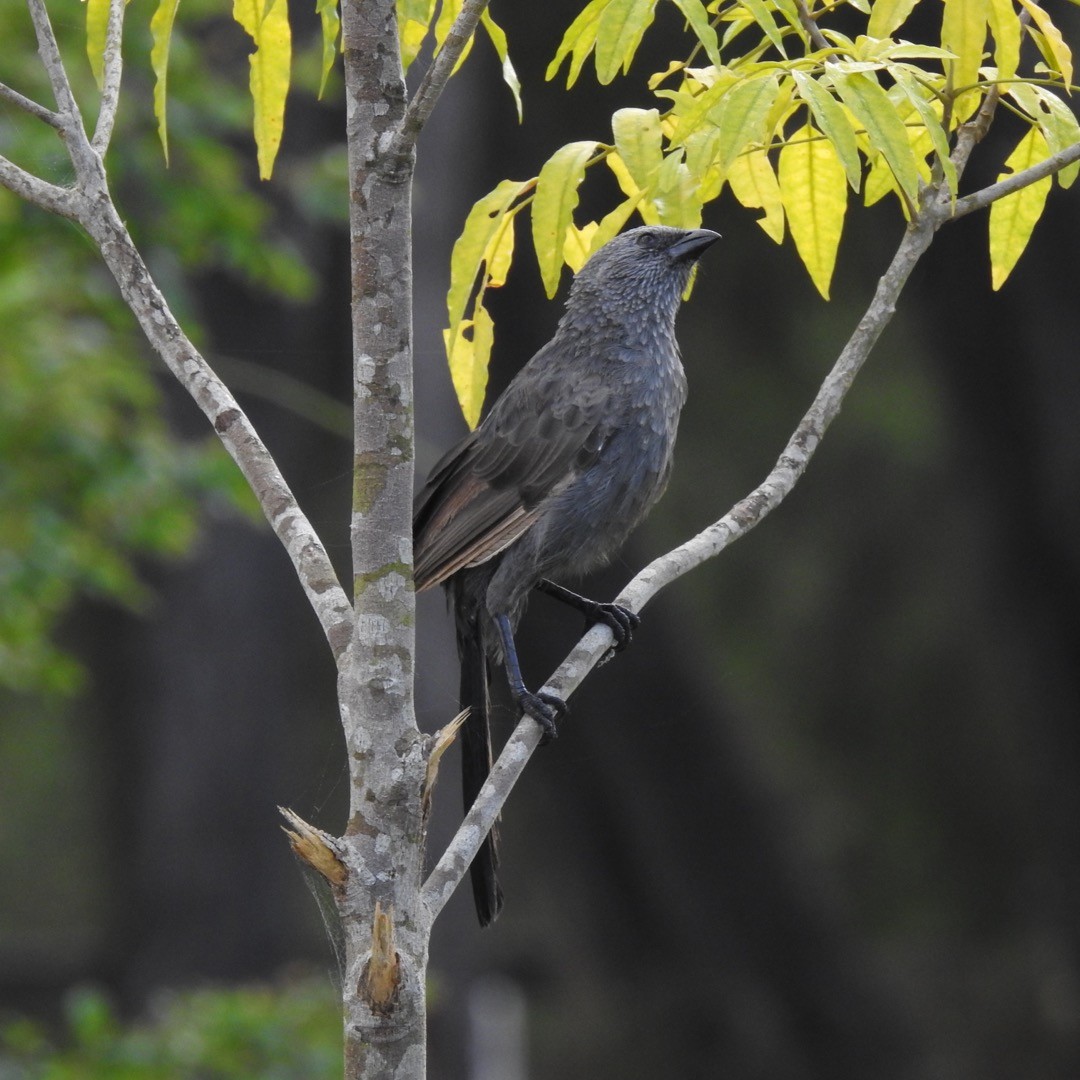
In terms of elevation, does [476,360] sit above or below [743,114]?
below

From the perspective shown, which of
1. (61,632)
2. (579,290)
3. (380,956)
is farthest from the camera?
(61,632)

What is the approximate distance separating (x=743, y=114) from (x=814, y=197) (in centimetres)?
42

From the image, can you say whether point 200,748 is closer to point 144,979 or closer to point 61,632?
point 144,979

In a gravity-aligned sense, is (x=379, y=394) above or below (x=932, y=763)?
above

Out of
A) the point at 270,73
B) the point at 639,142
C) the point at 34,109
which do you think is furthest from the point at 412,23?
the point at 34,109

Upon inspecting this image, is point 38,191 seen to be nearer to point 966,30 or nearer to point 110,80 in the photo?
point 110,80

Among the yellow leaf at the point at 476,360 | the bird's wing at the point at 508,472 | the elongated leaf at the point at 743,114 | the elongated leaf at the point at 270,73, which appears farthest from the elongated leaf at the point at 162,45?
the bird's wing at the point at 508,472

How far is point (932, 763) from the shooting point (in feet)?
30.5

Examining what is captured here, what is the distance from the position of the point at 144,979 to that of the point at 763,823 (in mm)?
3199

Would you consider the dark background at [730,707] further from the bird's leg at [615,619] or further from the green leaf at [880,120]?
the green leaf at [880,120]

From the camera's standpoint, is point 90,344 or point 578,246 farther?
point 90,344

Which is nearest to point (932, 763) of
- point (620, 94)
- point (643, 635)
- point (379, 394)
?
point (643, 635)

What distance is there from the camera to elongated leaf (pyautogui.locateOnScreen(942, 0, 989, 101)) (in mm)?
1950

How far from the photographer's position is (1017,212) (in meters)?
2.37
